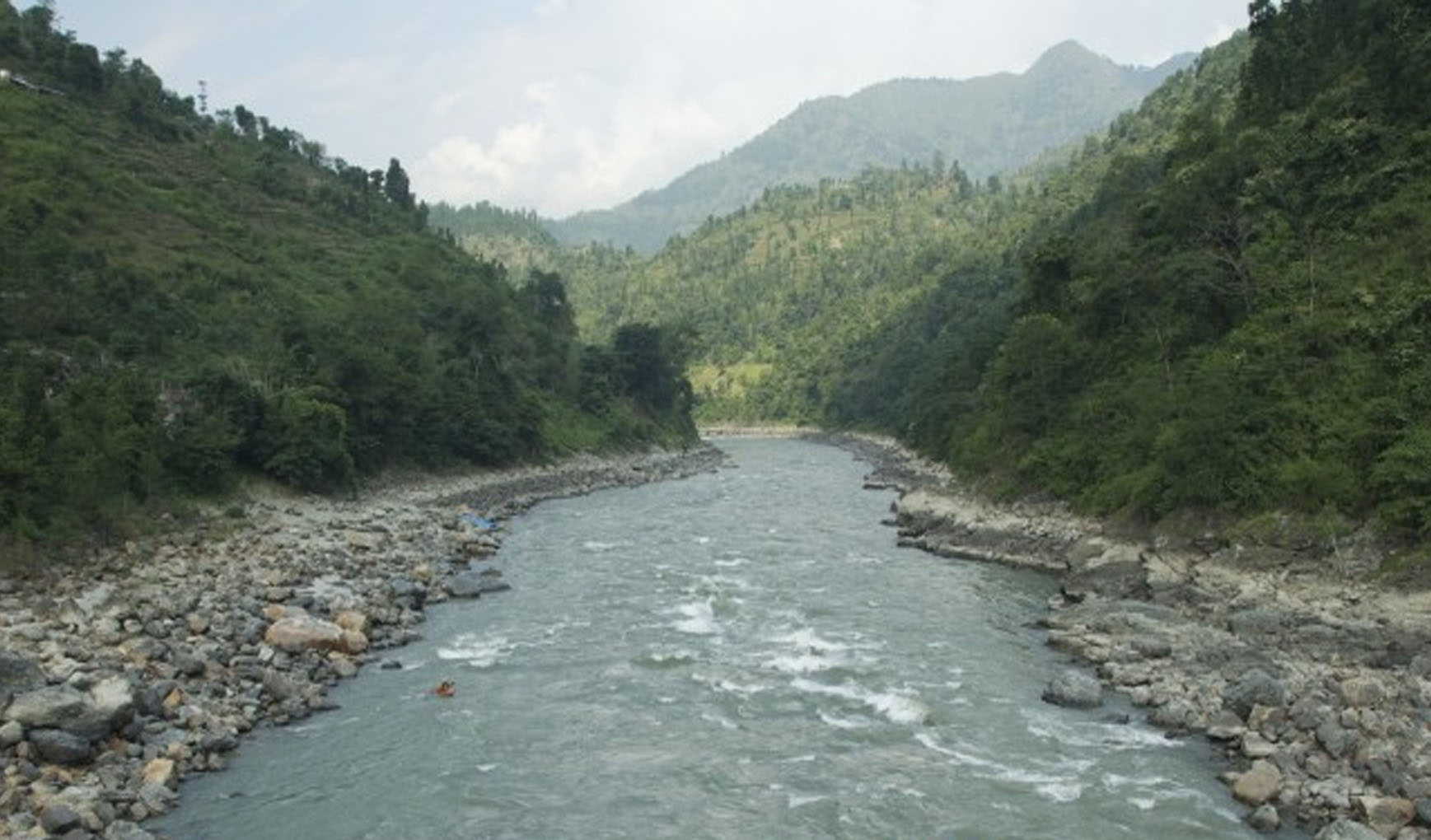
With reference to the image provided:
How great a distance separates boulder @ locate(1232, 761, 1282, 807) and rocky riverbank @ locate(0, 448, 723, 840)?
17086 millimetres

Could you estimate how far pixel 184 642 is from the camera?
21.8 meters

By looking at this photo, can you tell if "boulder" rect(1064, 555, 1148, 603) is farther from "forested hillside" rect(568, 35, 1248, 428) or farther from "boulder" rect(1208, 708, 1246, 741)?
"forested hillside" rect(568, 35, 1248, 428)

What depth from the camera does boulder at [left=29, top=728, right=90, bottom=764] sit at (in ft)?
51.2

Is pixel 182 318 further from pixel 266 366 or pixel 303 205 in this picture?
pixel 303 205

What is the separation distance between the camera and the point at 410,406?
57906 millimetres

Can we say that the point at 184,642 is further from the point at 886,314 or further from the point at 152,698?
the point at 886,314

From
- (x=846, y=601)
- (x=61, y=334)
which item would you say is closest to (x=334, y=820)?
(x=846, y=601)

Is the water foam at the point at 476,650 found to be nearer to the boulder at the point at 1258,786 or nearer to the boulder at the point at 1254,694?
the boulder at the point at 1258,786

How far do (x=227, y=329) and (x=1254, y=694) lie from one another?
54040 mm

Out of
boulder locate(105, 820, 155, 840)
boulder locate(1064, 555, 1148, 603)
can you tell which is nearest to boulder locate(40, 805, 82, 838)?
boulder locate(105, 820, 155, 840)

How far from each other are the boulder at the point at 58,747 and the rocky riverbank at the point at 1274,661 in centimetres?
1843

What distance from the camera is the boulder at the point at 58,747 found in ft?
51.2

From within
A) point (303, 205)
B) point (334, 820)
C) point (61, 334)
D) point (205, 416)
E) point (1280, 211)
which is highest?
point (303, 205)

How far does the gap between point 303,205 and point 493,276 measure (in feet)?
69.5
